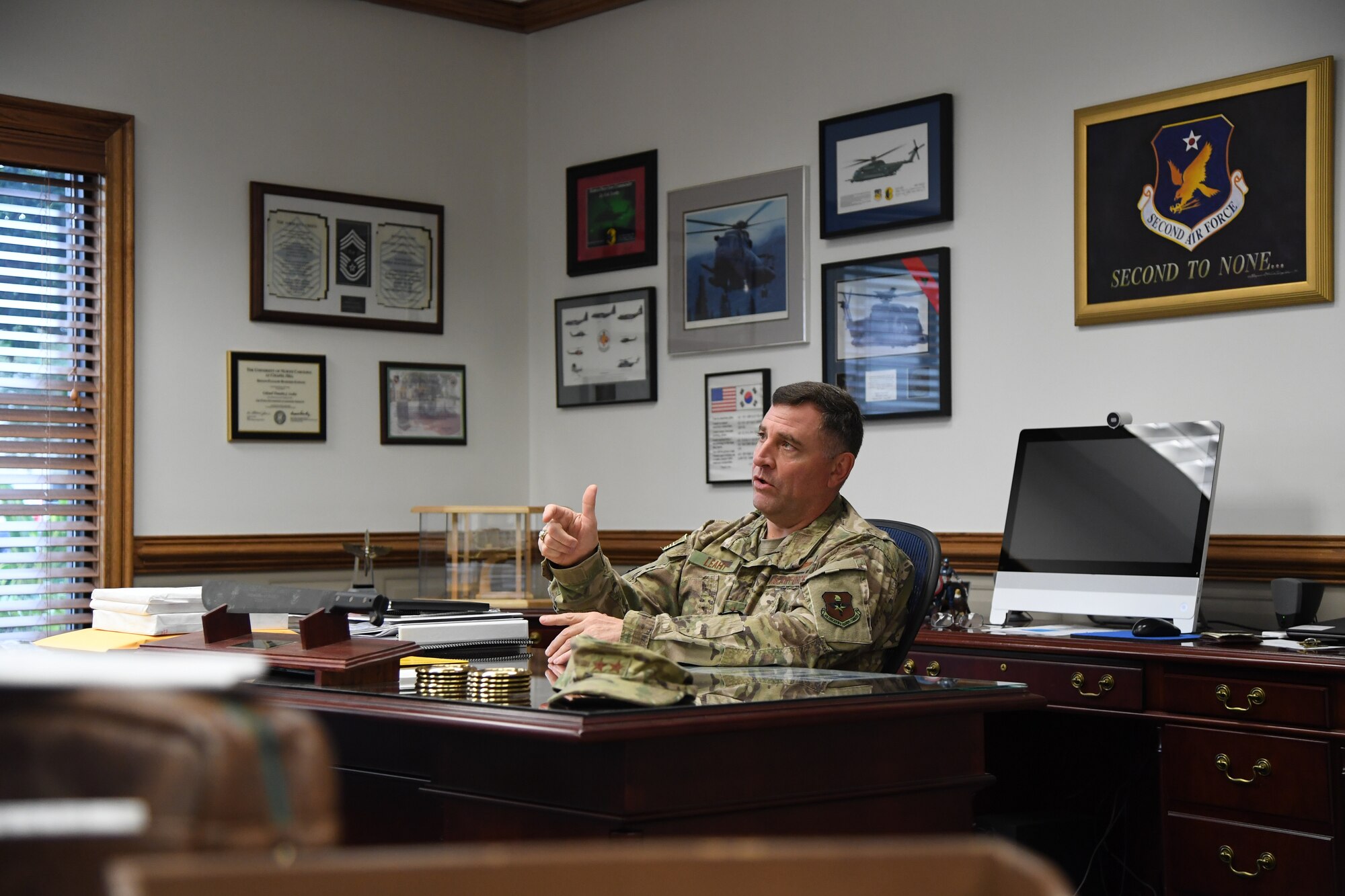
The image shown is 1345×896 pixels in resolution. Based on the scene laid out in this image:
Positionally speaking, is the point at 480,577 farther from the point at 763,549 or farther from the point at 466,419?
the point at 763,549

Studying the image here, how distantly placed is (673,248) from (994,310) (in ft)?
4.88

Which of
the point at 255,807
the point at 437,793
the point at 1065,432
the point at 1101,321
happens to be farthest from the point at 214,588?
the point at 1101,321

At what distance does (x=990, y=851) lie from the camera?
19.9 inches

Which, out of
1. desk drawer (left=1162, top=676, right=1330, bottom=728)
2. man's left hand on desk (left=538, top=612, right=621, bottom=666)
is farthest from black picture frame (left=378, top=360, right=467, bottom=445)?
desk drawer (left=1162, top=676, right=1330, bottom=728)

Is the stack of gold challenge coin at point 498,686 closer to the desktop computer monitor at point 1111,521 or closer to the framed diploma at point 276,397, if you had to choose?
the desktop computer monitor at point 1111,521

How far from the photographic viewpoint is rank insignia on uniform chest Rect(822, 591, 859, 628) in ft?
8.63

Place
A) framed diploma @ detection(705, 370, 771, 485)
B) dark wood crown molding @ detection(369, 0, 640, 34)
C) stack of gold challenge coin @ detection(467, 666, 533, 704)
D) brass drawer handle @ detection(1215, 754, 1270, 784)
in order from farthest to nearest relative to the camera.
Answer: dark wood crown molding @ detection(369, 0, 640, 34) < framed diploma @ detection(705, 370, 771, 485) < brass drawer handle @ detection(1215, 754, 1270, 784) < stack of gold challenge coin @ detection(467, 666, 533, 704)

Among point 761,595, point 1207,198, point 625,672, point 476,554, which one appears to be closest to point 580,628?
point 761,595

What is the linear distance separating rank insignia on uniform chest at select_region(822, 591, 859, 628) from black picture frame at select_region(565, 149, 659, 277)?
296cm

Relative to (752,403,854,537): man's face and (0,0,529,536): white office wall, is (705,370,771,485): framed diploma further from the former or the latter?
(752,403,854,537): man's face

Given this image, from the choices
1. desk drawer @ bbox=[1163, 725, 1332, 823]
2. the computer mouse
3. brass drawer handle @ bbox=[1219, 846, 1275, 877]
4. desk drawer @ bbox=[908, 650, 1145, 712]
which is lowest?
brass drawer handle @ bbox=[1219, 846, 1275, 877]

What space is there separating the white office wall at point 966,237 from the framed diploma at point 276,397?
103 centimetres

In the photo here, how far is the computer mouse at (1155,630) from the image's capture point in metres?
3.34

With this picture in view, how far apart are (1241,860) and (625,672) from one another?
6.50 ft
